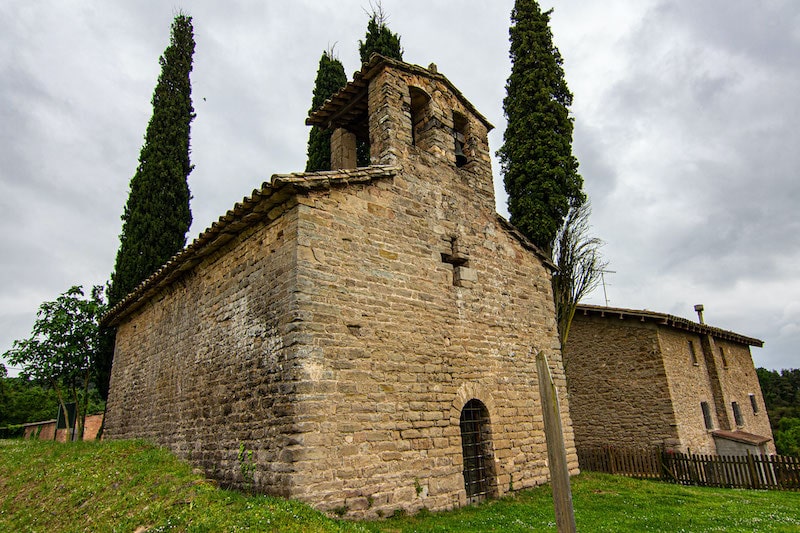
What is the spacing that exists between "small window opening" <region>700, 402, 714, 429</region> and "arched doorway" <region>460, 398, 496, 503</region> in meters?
12.3

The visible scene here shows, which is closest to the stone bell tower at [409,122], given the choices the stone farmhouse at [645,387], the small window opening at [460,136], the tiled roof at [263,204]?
the small window opening at [460,136]

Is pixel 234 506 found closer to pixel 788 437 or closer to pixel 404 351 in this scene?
pixel 404 351

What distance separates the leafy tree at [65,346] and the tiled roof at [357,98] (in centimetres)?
1135

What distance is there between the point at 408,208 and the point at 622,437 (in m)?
11.7

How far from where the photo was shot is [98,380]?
16047 millimetres

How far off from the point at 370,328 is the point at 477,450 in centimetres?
326

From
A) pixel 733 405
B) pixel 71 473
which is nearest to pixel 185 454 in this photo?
pixel 71 473

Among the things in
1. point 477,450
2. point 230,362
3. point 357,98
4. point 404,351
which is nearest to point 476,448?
point 477,450

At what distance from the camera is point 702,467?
1262 cm

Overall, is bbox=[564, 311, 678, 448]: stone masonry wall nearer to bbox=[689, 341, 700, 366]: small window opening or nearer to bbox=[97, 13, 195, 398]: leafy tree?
bbox=[689, 341, 700, 366]: small window opening

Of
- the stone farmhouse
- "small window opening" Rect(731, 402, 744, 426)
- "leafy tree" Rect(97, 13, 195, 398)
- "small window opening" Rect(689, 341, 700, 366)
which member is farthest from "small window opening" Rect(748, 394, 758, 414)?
"leafy tree" Rect(97, 13, 195, 398)

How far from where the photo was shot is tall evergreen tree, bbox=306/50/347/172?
16.5 m

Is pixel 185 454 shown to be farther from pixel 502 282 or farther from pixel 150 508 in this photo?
pixel 502 282

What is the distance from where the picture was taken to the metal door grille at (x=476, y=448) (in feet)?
27.3
